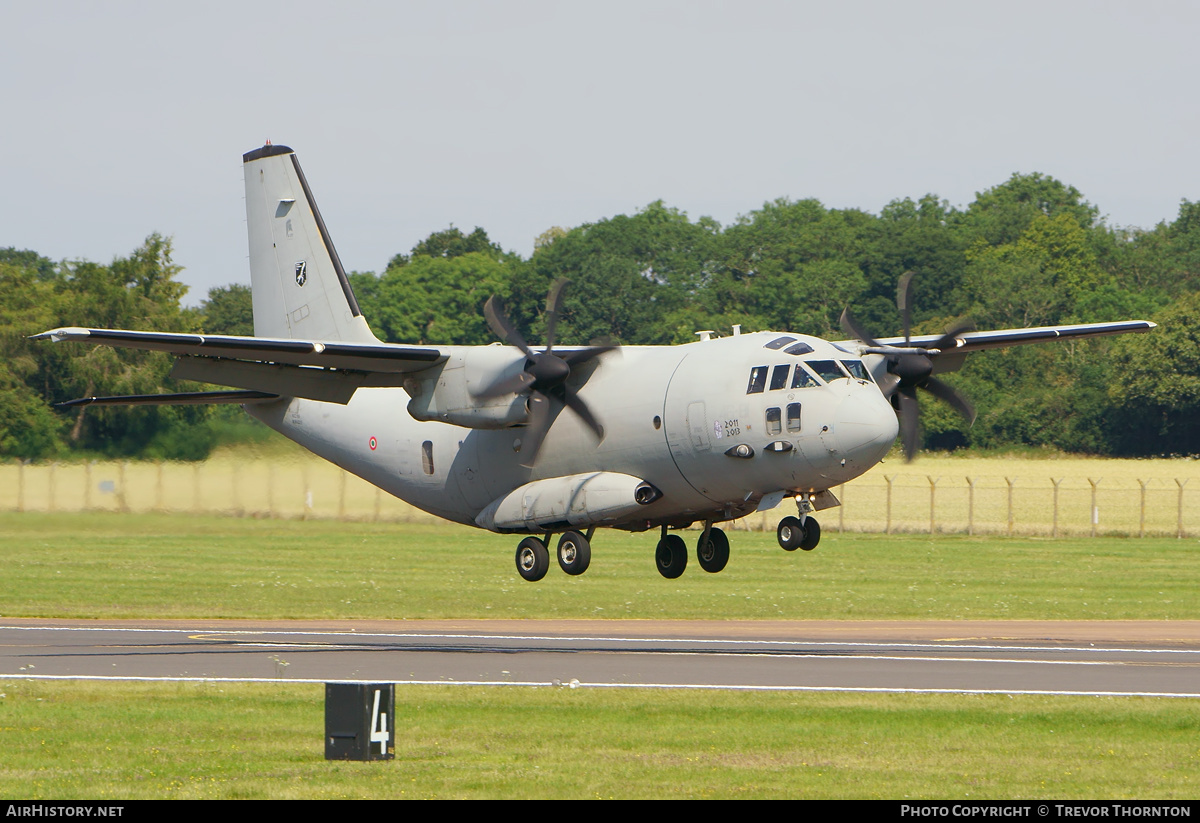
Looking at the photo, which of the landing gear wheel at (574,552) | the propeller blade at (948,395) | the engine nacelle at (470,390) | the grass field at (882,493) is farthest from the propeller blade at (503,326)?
the grass field at (882,493)

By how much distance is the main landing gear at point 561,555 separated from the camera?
33.1 metres

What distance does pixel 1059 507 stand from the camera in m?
79.2

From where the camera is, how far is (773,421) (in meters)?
30.3

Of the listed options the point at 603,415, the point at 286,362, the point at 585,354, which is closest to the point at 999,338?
the point at 603,415

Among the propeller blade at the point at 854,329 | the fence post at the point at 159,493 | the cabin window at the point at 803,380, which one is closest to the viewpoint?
the cabin window at the point at 803,380

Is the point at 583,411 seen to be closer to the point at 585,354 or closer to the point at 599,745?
the point at 585,354

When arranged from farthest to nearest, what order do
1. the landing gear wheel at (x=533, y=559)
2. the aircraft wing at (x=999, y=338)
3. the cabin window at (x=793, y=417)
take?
the aircraft wing at (x=999, y=338) → the landing gear wheel at (x=533, y=559) → the cabin window at (x=793, y=417)

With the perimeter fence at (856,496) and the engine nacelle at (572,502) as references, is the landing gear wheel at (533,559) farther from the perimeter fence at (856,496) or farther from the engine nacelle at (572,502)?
the perimeter fence at (856,496)

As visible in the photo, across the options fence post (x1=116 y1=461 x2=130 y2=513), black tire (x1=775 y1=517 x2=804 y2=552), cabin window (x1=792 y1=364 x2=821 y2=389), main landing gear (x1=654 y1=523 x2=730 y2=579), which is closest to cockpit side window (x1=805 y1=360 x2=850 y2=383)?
cabin window (x1=792 y1=364 x2=821 y2=389)

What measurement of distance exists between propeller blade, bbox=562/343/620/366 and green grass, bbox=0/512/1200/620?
16661mm

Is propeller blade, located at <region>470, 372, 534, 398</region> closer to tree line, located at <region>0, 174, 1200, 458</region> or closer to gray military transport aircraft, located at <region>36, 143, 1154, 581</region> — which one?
gray military transport aircraft, located at <region>36, 143, 1154, 581</region>

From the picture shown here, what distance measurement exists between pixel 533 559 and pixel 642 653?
12.9 ft

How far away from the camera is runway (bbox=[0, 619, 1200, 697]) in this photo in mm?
30766

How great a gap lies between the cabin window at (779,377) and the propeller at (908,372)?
1840mm
